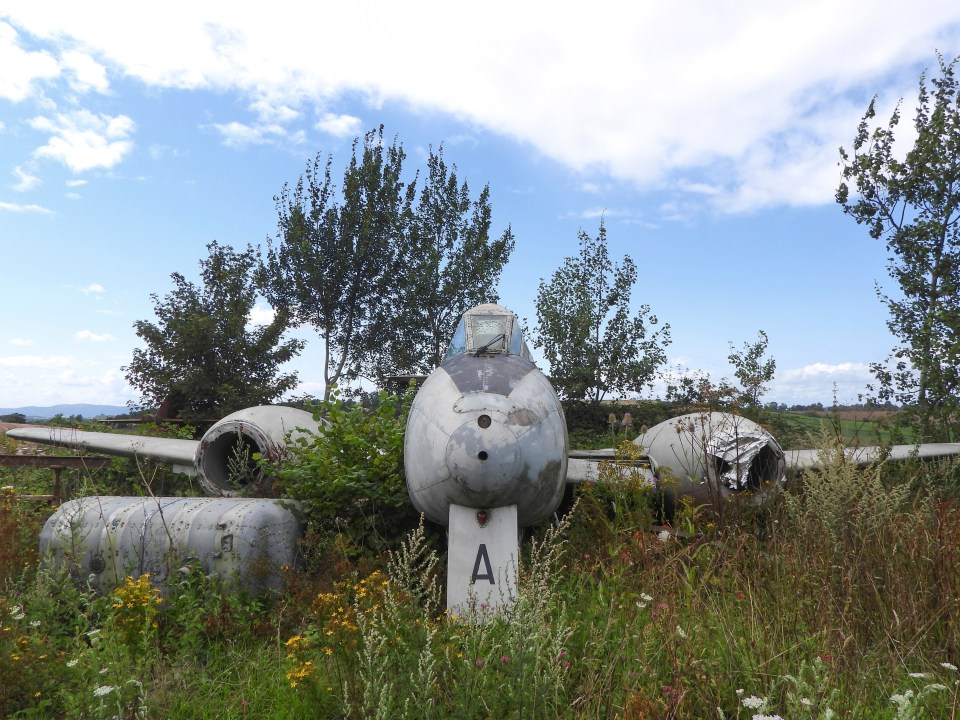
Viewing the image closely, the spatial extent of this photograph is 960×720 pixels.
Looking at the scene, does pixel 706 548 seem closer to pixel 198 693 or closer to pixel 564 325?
pixel 198 693

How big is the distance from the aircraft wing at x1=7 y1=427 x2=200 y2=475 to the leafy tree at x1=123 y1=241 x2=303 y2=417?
28.9 feet

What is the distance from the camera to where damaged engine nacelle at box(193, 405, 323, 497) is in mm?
8148

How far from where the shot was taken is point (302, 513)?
6.59m

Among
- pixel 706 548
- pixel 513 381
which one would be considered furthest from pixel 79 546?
pixel 706 548

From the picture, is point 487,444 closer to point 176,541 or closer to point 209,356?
point 176,541

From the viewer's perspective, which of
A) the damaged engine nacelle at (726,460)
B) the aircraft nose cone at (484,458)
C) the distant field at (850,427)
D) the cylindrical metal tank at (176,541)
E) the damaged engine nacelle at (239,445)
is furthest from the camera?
the damaged engine nacelle at (239,445)

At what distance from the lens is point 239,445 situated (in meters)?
8.06

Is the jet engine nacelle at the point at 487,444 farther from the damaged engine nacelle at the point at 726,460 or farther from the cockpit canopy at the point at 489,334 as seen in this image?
A: the damaged engine nacelle at the point at 726,460

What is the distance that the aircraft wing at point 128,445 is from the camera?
9633 millimetres

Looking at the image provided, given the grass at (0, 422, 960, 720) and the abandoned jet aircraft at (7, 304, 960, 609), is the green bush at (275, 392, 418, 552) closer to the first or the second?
the abandoned jet aircraft at (7, 304, 960, 609)

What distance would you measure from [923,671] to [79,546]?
A: 254 inches

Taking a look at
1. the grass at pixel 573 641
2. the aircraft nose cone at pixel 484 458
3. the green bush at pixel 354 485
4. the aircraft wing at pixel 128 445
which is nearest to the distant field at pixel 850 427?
the grass at pixel 573 641

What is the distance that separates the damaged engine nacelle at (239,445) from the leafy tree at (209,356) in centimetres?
1266

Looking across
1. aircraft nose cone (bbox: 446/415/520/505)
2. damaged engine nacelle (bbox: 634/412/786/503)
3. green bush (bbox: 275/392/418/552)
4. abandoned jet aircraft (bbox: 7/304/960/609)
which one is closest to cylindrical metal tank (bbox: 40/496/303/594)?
abandoned jet aircraft (bbox: 7/304/960/609)
